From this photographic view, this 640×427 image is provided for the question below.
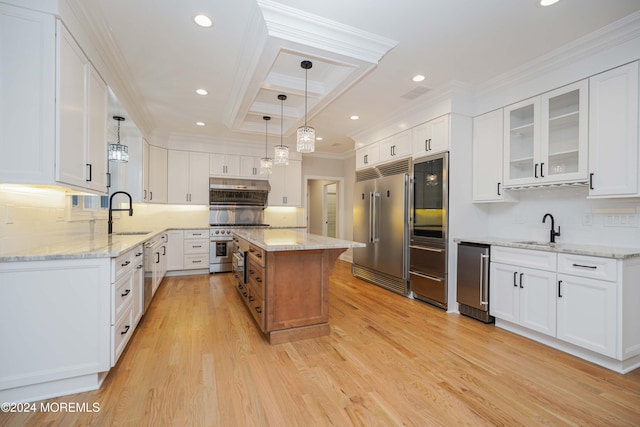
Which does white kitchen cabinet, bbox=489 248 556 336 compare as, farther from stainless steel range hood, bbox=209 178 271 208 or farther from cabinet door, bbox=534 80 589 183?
stainless steel range hood, bbox=209 178 271 208

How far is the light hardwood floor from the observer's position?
66.6 inches

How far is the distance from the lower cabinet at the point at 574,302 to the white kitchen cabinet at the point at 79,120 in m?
3.84

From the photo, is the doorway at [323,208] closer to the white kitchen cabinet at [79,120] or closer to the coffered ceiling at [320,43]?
the coffered ceiling at [320,43]

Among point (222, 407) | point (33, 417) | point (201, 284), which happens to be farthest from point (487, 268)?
point (201, 284)

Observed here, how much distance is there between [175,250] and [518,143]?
217 inches

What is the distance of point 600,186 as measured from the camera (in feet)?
8.32

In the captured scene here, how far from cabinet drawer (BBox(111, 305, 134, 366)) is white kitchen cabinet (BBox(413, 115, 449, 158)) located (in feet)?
12.1

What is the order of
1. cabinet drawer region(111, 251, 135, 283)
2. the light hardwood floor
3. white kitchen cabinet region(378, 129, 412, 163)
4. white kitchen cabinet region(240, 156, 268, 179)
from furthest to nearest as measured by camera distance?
white kitchen cabinet region(240, 156, 268, 179)
white kitchen cabinet region(378, 129, 412, 163)
cabinet drawer region(111, 251, 135, 283)
the light hardwood floor

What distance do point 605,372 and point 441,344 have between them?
3.75 feet

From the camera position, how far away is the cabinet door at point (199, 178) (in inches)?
225

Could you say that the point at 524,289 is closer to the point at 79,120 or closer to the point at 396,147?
the point at 396,147

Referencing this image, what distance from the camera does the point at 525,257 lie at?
2.82 meters

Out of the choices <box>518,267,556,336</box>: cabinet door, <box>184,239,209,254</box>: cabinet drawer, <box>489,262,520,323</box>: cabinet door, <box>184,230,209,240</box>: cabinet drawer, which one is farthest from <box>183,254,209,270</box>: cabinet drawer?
<box>518,267,556,336</box>: cabinet door

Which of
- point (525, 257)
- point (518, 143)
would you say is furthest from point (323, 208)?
point (525, 257)
